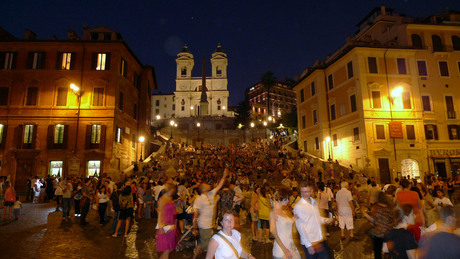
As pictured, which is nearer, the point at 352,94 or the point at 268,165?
the point at 268,165

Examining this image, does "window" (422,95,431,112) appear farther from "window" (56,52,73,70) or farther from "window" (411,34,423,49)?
"window" (56,52,73,70)

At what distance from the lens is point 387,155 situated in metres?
23.8

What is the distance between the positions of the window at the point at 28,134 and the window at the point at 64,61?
587 cm

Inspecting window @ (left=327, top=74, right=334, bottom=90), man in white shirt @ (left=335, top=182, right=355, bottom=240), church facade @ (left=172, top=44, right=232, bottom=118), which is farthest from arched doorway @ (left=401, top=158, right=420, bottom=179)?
church facade @ (left=172, top=44, right=232, bottom=118)

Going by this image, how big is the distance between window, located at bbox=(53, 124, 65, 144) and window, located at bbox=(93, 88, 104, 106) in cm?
348

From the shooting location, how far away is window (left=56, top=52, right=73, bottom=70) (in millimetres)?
24406

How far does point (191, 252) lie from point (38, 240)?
16.1ft

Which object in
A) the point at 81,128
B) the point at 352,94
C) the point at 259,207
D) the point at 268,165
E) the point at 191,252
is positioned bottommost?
the point at 191,252

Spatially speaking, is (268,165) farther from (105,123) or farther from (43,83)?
(43,83)

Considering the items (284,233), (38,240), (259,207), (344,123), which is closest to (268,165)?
(344,123)

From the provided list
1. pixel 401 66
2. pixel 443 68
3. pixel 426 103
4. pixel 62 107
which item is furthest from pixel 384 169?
pixel 62 107

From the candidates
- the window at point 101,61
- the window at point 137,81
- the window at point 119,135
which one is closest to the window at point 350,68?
the window at point 137,81

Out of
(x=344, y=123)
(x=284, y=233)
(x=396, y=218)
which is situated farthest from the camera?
(x=344, y=123)

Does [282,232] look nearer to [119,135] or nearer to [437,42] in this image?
[119,135]
